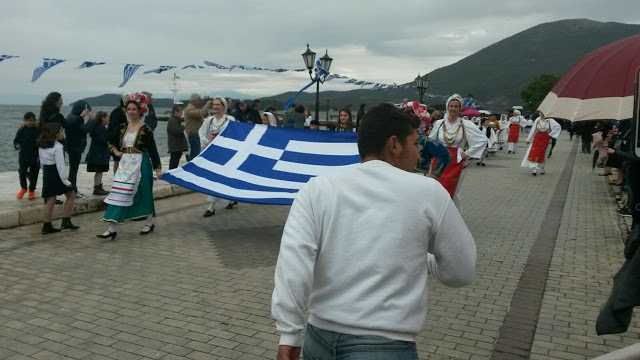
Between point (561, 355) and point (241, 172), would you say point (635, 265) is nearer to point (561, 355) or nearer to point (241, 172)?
point (561, 355)

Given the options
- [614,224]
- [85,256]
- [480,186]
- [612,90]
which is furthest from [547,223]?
[85,256]

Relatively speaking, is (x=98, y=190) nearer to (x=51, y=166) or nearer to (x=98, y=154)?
(x=98, y=154)

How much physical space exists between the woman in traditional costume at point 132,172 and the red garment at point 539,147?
1142 centimetres

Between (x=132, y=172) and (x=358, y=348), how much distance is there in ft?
19.4

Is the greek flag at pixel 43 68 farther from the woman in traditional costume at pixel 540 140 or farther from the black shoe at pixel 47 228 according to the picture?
the woman in traditional costume at pixel 540 140

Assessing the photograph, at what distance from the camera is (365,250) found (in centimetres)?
180

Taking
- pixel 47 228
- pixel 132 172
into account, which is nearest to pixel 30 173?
pixel 47 228

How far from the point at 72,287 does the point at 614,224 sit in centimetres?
778

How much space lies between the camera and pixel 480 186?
42.4ft

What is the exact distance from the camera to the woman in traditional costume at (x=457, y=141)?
7.13 metres

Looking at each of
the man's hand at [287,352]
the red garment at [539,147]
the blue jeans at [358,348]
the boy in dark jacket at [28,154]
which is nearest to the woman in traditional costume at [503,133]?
the red garment at [539,147]

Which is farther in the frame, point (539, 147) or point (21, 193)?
point (539, 147)

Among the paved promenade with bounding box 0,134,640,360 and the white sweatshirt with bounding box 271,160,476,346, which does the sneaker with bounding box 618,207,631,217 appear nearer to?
the paved promenade with bounding box 0,134,640,360

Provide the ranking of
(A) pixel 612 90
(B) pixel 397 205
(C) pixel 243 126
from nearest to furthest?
(B) pixel 397 205 → (A) pixel 612 90 → (C) pixel 243 126
